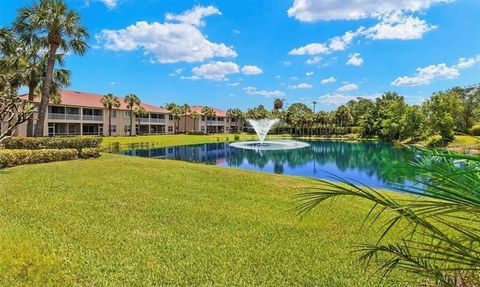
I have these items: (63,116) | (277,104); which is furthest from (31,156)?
(277,104)

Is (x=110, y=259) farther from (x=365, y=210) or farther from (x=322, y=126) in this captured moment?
(x=322, y=126)

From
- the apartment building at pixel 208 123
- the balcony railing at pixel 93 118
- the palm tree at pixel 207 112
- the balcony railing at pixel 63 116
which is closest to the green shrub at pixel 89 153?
the balcony railing at pixel 63 116

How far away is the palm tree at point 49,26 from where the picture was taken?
62.6 ft

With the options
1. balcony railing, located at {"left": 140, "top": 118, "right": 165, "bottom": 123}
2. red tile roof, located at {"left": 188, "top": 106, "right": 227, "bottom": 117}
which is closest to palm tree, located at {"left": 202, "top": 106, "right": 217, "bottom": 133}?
red tile roof, located at {"left": 188, "top": 106, "right": 227, "bottom": 117}

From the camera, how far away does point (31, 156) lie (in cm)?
A: 1561

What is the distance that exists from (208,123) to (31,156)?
62.9 metres

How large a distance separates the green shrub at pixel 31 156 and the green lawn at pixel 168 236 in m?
3.73

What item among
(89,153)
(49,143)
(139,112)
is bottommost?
(89,153)

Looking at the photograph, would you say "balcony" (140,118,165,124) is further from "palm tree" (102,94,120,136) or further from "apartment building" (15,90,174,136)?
"palm tree" (102,94,120,136)

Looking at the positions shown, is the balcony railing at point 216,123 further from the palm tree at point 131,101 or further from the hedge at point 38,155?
the hedge at point 38,155

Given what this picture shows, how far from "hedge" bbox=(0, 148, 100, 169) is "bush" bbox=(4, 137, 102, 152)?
727 mm

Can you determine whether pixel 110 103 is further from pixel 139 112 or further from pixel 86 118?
pixel 139 112

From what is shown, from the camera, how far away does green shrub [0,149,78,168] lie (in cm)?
1440

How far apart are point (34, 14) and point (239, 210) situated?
1867 cm
